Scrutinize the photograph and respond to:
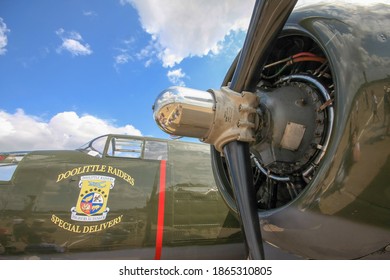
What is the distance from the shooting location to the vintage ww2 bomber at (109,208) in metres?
4.38

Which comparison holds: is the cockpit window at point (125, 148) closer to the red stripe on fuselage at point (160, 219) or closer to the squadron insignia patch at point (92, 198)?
the squadron insignia patch at point (92, 198)

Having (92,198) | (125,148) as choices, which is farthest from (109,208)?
(125,148)

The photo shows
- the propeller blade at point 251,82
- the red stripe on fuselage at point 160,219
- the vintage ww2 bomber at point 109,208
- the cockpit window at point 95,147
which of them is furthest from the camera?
the cockpit window at point 95,147

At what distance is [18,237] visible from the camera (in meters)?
4.32

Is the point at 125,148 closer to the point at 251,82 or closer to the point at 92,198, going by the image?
the point at 92,198

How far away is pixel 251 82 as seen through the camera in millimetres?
2459

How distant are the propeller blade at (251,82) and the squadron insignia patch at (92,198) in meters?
2.81

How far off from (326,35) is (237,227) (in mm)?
3563

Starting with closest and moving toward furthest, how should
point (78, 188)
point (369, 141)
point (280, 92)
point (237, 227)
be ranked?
point (369, 141)
point (280, 92)
point (78, 188)
point (237, 227)

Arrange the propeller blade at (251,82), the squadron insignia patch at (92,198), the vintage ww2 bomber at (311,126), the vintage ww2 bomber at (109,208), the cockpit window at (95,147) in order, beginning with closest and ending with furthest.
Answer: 1. the vintage ww2 bomber at (311,126)
2. the propeller blade at (251,82)
3. the vintage ww2 bomber at (109,208)
4. the squadron insignia patch at (92,198)
5. the cockpit window at (95,147)

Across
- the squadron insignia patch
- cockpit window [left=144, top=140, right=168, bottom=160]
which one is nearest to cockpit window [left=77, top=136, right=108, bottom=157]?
the squadron insignia patch

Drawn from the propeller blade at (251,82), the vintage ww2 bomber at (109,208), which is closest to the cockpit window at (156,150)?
the vintage ww2 bomber at (109,208)

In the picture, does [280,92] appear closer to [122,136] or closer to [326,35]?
[326,35]

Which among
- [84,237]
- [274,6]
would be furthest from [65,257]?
[274,6]
